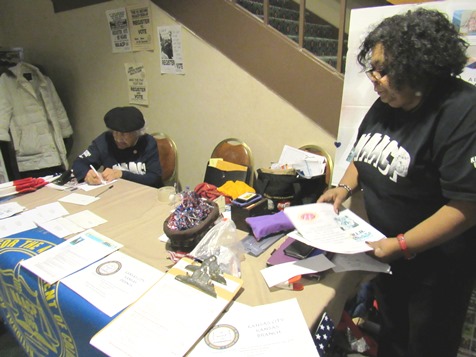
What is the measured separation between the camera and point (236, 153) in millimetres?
2316

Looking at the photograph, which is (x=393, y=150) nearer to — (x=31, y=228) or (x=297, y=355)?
(x=297, y=355)

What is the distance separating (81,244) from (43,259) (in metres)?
0.13

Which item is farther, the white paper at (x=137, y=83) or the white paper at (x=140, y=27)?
the white paper at (x=137, y=83)

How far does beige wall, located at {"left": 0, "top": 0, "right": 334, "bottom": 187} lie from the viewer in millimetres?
2189

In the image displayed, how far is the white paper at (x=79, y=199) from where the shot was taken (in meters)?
1.65

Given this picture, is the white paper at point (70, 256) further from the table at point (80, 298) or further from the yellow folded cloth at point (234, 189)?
the yellow folded cloth at point (234, 189)

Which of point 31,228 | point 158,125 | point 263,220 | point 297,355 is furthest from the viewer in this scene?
point 158,125

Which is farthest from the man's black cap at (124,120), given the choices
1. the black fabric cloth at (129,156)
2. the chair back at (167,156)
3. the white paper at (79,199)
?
the chair back at (167,156)

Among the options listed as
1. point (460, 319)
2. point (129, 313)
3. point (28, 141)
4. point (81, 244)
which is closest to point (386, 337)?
point (460, 319)

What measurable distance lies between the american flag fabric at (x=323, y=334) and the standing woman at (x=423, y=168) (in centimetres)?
27

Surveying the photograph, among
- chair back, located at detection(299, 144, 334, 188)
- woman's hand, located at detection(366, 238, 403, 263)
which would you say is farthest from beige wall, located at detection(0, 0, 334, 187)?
woman's hand, located at detection(366, 238, 403, 263)

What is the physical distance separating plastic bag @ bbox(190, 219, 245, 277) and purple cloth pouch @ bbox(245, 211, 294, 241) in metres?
0.12

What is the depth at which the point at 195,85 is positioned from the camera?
8.04ft

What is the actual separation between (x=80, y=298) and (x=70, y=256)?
252 millimetres
